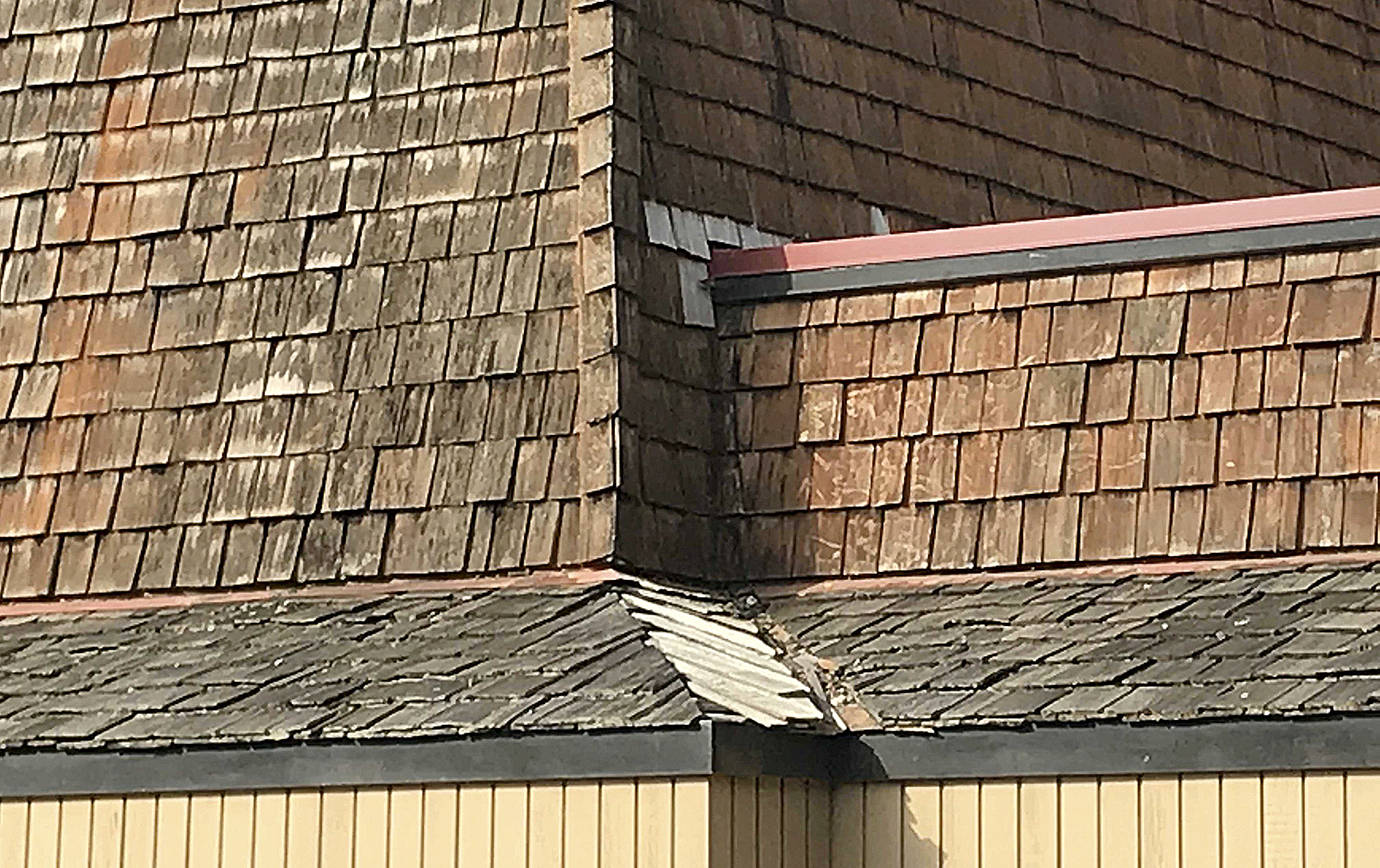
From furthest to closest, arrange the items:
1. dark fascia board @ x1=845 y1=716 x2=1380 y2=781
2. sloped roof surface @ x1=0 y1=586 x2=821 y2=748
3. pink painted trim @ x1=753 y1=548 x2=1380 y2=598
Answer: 1. pink painted trim @ x1=753 y1=548 x2=1380 y2=598
2. sloped roof surface @ x1=0 y1=586 x2=821 y2=748
3. dark fascia board @ x1=845 y1=716 x2=1380 y2=781

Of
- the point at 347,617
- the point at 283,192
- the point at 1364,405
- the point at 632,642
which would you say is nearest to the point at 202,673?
the point at 347,617

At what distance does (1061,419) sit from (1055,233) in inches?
26.7

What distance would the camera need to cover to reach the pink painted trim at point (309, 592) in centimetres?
1061

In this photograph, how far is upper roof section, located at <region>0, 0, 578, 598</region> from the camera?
1101 cm

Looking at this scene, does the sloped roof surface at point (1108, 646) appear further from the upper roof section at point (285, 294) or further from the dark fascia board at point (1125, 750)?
the upper roof section at point (285, 294)

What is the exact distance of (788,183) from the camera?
11883 millimetres

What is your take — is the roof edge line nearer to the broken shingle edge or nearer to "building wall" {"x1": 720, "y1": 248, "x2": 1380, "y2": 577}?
the broken shingle edge

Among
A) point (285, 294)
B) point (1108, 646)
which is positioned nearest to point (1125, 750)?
point (1108, 646)

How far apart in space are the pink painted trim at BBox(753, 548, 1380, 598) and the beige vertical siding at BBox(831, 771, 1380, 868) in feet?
4.42

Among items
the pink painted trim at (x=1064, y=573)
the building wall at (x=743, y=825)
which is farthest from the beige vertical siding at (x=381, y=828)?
the pink painted trim at (x=1064, y=573)

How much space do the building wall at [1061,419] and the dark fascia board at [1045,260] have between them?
0.15 feet

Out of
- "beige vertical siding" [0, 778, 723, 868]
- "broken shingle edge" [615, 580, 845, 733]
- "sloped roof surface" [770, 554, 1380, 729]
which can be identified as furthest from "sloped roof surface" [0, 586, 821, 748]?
"sloped roof surface" [770, 554, 1380, 729]

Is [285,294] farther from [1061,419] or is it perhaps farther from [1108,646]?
[1108,646]

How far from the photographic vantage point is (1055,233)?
10.7m
